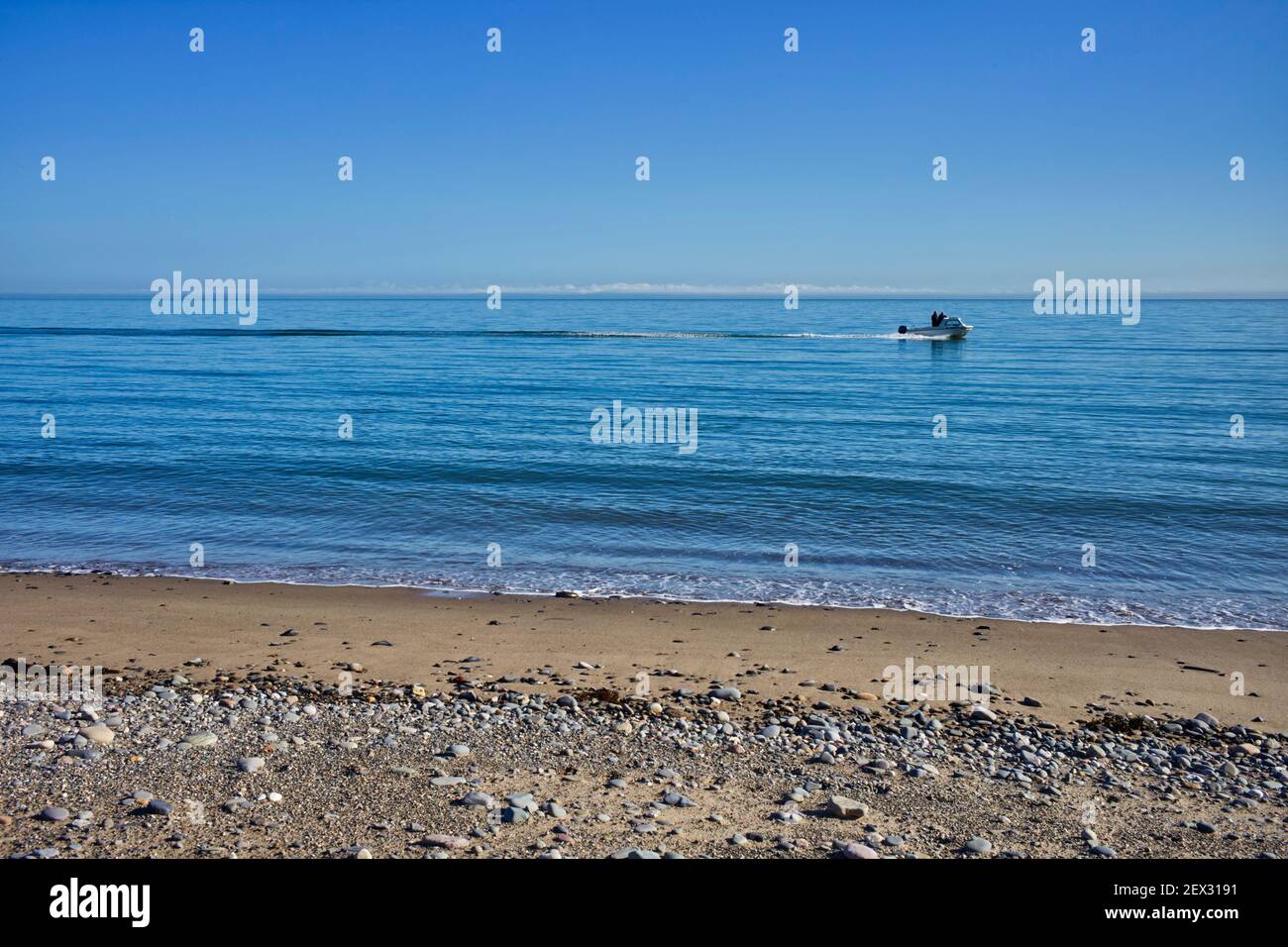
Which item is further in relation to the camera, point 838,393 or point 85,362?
point 85,362

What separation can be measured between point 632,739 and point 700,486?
45.8ft

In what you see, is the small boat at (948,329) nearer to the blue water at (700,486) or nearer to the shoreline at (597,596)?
the blue water at (700,486)

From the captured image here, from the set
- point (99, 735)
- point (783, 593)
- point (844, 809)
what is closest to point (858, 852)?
point (844, 809)

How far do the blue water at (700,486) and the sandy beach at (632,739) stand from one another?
2.44 meters

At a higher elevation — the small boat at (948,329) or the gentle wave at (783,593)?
the small boat at (948,329)

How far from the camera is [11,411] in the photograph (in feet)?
115

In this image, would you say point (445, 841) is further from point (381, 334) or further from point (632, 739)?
point (381, 334)

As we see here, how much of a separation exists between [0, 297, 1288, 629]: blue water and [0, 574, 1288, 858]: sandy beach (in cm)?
244

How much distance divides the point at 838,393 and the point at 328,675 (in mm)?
34976

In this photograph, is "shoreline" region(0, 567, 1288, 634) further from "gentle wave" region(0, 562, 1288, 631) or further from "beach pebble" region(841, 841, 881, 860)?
"beach pebble" region(841, 841, 881, 860)

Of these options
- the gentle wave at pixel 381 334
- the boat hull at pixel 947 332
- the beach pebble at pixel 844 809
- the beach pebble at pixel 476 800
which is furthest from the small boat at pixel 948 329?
the beach pebble at pixel 476 800

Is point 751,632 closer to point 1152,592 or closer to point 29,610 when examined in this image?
point 1152,592

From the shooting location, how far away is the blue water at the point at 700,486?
1569 centimetres
